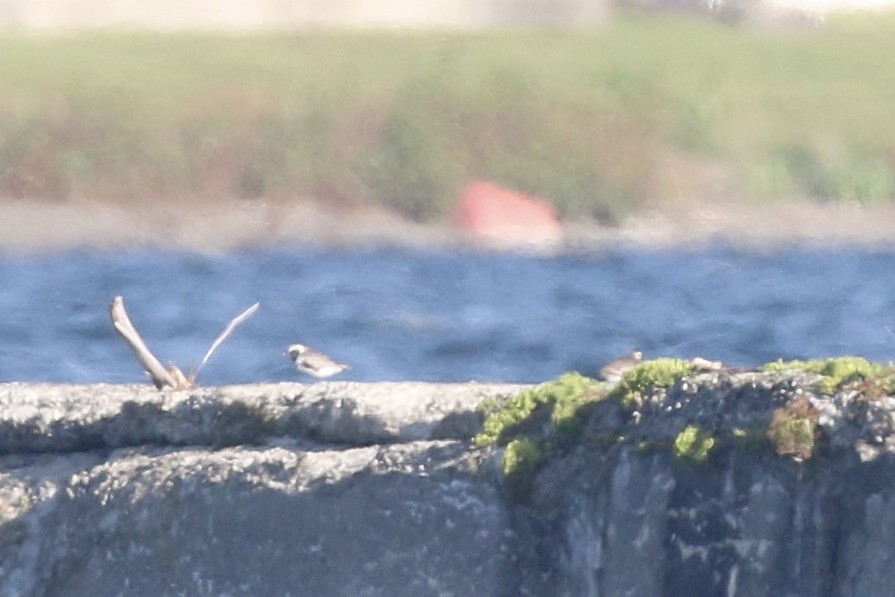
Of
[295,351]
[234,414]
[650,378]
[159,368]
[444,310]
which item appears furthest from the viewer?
[444,310]

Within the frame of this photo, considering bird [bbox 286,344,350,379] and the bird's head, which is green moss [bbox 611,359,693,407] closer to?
bird [bbox 286,344,350,379]

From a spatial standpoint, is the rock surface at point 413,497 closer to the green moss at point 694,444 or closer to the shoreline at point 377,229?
the green moss at point 694,444

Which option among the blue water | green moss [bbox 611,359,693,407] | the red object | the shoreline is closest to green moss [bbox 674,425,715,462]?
green moss [bbox 611,359,693,407]

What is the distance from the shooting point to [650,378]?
3389mm

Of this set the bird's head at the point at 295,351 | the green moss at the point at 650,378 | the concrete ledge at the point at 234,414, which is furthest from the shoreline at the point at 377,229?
the green moss at the point at 650,378

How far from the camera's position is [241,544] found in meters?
3.55

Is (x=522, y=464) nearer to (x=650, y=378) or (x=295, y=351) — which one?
(x=650, y=378)

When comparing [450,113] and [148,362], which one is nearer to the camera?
[148,362]

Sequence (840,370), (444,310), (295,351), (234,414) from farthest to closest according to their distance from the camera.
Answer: (444,310) → (295,351) → (234,414) → (840,370)

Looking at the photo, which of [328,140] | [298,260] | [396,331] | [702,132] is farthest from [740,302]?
[328,140]

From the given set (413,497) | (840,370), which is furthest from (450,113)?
(840,370)

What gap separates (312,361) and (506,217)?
5.45 m

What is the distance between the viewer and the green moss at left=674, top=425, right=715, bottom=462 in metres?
3.20

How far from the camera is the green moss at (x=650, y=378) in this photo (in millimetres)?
3377
